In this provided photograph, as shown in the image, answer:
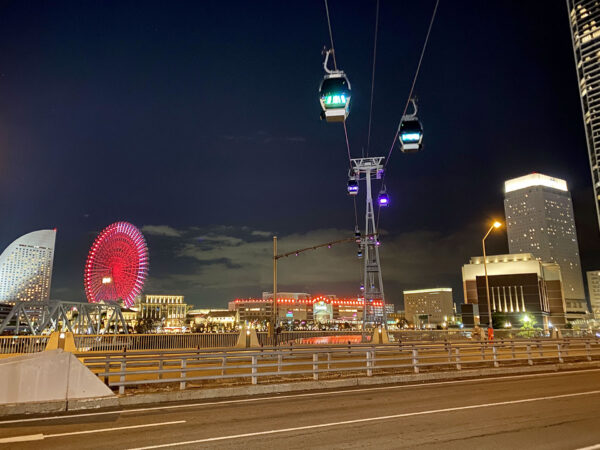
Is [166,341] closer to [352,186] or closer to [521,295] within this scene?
[352,186]

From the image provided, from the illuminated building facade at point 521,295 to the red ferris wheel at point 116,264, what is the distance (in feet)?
296

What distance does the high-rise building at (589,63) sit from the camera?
173m

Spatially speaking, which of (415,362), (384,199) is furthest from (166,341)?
(415,362)

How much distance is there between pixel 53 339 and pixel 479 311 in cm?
12327

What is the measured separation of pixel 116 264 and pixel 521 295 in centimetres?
11063

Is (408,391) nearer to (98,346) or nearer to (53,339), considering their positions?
(53,339)

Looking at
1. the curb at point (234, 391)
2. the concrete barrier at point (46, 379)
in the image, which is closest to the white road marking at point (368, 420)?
the curb at point (234, 391)

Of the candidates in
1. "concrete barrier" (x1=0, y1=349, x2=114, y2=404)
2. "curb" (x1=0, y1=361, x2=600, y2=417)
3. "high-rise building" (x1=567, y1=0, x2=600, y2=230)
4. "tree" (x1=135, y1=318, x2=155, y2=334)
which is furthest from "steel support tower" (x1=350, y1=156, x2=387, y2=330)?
"high-rise building" (x1=567, y1=0, x2=600, y2=230)

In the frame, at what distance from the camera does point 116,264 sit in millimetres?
60031

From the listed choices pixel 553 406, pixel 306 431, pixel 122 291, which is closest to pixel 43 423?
pixel 306 431

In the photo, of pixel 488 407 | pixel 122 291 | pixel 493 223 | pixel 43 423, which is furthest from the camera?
pixel 122 291

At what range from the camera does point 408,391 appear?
1486cm

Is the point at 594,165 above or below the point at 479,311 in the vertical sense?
above

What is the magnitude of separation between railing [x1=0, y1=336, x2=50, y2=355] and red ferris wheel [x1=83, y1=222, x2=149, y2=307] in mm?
28992
